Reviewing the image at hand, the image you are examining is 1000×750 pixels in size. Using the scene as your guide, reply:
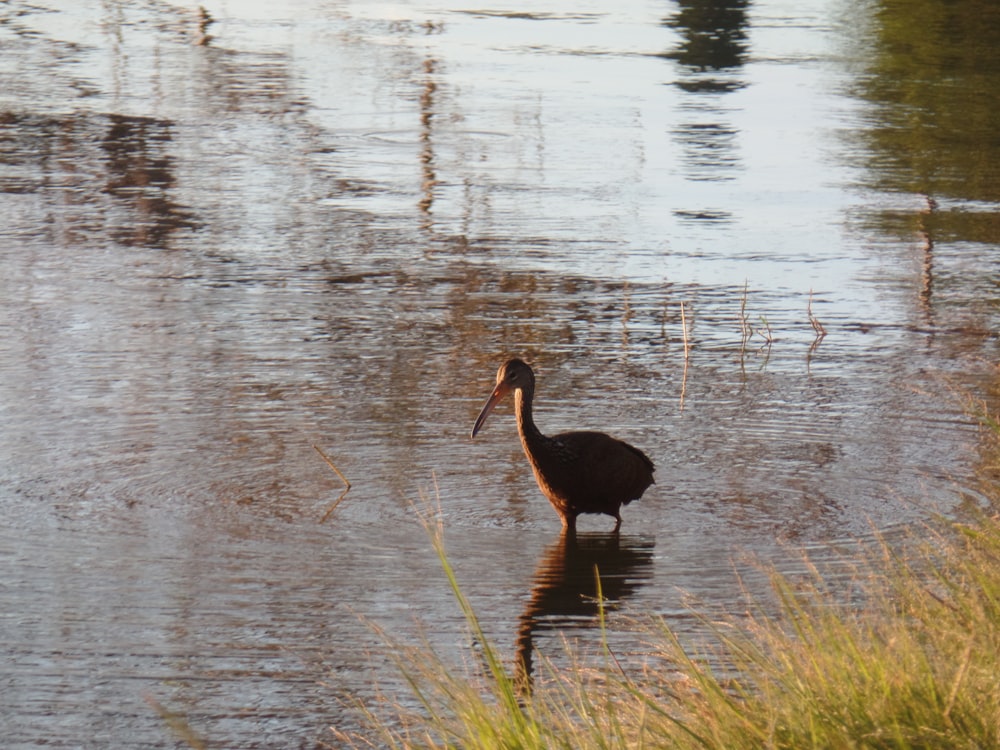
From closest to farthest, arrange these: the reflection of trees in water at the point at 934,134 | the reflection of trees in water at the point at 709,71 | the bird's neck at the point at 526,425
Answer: the bird's neck at the point at 526,425 < the reflection of trees in water at the point at 934,134 < the reflection of trees in water at the point at 709,71

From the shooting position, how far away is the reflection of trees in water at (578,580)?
7633 millimetres

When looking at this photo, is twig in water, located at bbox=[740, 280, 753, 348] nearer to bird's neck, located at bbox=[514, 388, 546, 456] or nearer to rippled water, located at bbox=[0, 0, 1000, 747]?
rippled water, located at bbox=[0, 0, 1000, 747]

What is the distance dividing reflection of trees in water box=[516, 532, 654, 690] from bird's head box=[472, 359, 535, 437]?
32.7 inches

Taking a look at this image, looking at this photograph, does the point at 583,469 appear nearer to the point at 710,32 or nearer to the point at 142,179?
the point at 142,179

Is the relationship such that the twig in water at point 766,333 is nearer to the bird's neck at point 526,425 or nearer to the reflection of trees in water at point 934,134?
the reflection of trees in water at point 934,134

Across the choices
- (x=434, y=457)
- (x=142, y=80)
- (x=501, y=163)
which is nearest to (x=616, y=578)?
(x=434, y=457)

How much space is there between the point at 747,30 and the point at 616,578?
20501 mm

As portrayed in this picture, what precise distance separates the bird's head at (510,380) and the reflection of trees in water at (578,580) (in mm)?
831

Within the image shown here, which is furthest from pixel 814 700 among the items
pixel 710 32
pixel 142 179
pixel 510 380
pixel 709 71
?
pixel 710 32

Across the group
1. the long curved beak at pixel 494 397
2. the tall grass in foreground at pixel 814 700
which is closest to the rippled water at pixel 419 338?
the long curved beak at pixel 494 397

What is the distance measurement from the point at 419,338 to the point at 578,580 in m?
4.23

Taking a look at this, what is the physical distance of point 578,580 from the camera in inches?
328

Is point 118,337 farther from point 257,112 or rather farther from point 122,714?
point 257,112

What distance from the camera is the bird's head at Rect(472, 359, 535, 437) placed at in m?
9.38
